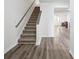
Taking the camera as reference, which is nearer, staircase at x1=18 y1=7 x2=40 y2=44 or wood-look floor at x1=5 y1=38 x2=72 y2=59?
wood-look floor at x1=5 y1=38 x2=72 y2=59

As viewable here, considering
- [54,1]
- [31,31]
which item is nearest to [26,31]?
[31,31]

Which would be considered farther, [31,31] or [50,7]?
[50,7]

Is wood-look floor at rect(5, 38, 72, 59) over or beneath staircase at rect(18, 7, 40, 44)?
beneath

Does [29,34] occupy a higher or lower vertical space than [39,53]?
higher

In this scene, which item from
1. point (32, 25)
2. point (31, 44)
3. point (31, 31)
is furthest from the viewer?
point (32, 25)

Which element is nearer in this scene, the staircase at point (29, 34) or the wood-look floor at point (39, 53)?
the wood-look floor at point (39, 53)

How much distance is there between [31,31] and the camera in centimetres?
856

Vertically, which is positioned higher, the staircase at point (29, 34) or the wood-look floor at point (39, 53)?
the staircase at point (29, 34)

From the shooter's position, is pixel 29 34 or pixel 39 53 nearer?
pixel 39 53
